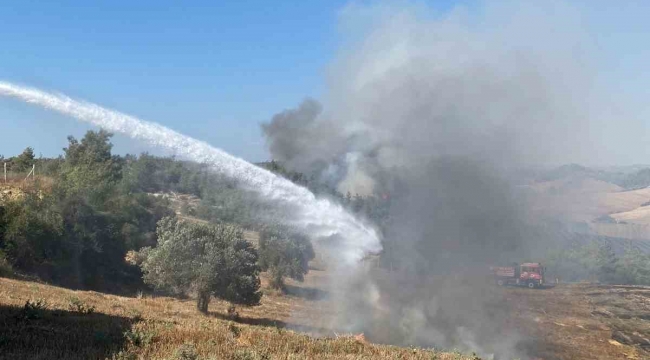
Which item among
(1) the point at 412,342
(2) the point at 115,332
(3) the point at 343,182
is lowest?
(1) the point at 412,342

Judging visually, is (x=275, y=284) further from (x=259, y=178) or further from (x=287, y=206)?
(x=259, y=178)

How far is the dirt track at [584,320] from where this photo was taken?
29064 millimetres

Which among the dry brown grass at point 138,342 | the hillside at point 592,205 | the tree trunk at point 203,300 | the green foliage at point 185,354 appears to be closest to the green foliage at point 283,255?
the tree trunk at point 203,300

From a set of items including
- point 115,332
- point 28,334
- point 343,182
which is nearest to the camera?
point 28,334

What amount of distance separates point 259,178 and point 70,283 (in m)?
14.9

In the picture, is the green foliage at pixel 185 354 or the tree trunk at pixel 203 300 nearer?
the green foliage at pixel 185 354

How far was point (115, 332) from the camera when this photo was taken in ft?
36.7

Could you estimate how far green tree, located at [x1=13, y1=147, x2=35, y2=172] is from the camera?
61872mm

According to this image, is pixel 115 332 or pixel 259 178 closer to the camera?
pixel 115 332

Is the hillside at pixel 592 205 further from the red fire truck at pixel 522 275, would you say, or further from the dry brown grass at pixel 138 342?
the dry brown grass at pixel 138 342

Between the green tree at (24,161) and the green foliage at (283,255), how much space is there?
3596 centimetres

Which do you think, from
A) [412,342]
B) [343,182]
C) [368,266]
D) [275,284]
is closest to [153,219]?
[275,284]

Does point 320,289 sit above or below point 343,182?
below

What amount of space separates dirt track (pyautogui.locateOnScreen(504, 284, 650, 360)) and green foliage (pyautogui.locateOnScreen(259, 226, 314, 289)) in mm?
16917
